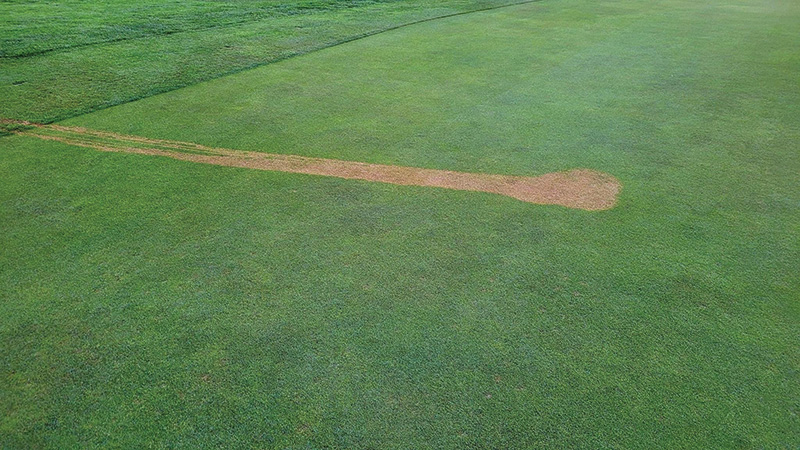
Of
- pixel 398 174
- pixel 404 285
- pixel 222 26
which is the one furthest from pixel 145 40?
pixel 404 285

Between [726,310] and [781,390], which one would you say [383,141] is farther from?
[781,390]

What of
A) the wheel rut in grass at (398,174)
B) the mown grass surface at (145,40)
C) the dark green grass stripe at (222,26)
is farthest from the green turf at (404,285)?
the dark green grass stripe at (222,26)

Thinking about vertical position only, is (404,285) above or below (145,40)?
below

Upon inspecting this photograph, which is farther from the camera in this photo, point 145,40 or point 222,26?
point 222,26

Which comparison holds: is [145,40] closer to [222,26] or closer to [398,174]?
[222,26]

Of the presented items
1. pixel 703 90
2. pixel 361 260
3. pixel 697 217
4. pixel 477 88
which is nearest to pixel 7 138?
pixel 361 260

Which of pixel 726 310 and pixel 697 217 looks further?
pixel 697 217

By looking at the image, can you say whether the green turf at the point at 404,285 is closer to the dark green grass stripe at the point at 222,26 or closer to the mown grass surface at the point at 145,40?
the mown grass surface at the point at 145,40
